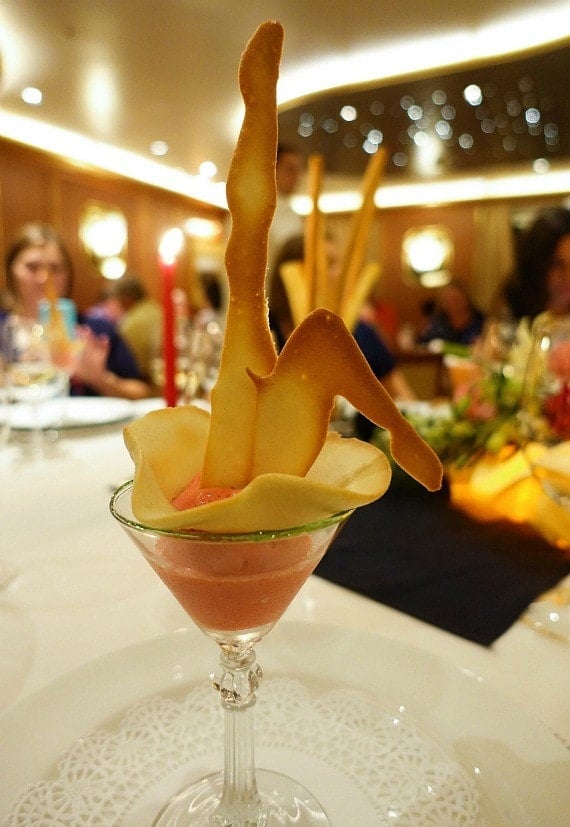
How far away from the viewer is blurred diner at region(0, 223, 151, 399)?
2.54 m

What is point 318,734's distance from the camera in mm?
565

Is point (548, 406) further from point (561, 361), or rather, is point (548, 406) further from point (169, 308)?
point (169, 308)

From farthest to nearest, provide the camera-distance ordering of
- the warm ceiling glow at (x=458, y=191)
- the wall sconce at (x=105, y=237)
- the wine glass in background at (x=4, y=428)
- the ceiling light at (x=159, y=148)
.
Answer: the warm ceiling glow at (x=458, y=191), the wall sconce at (x=105, y=237), the ceiling light at (x=159, y=148), the wine glass in background at (x=4, y=428)

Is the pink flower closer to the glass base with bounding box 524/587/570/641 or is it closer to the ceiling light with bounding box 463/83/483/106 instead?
the glass base with bounding box 524/587/570/641

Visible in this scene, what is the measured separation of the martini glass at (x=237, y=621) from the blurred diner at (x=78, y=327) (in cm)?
205

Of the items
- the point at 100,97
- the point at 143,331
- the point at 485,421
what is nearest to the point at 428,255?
the point at 100,97

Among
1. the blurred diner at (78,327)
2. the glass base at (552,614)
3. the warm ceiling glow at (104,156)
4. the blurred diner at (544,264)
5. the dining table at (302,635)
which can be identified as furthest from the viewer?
the warm ceiling glow at (104,156)

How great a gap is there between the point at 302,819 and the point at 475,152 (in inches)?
312

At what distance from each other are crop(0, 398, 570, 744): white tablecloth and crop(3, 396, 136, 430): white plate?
1.78ft

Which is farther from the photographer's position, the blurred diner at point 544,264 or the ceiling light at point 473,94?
the ceiling light at point 473,94

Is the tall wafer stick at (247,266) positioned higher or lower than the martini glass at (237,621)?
higher

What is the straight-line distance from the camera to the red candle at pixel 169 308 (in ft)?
3.89

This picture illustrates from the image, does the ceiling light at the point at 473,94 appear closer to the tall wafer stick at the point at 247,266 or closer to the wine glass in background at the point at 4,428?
the wine glass in background at the point at 4,428

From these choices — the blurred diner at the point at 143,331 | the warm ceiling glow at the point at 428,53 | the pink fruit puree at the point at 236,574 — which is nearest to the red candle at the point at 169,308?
the pink fruit puree at the point at 236,574
